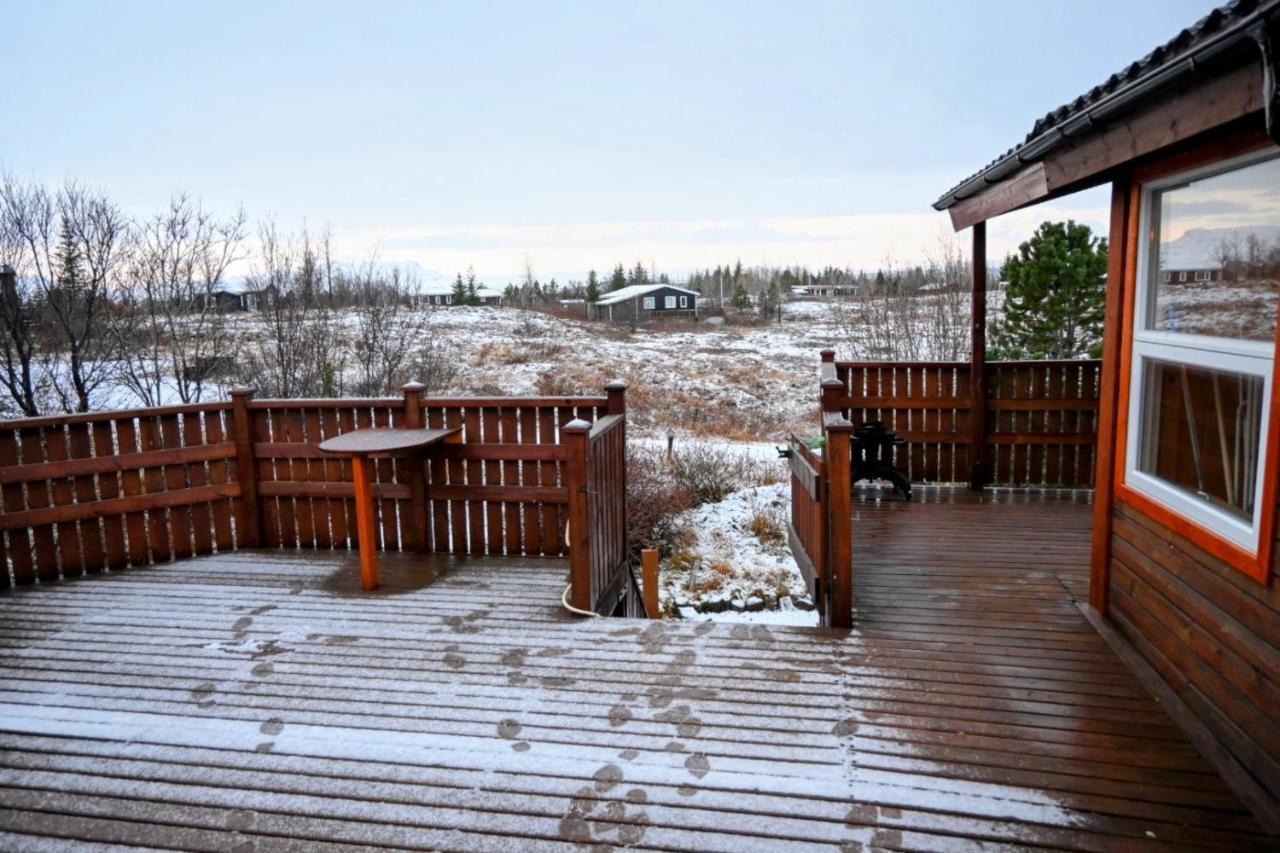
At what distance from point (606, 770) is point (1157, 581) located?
2.38 meters

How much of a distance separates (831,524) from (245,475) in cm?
405

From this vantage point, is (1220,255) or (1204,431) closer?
(1220,255)

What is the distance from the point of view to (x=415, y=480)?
16.4ft

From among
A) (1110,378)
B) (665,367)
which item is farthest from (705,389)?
(1110,378)

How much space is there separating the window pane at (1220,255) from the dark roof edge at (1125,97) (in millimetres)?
431

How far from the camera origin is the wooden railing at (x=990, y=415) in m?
6.14

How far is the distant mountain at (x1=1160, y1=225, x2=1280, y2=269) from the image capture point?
234 centimetres

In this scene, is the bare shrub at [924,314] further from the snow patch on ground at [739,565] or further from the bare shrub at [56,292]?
the bare shrub at [56,292]

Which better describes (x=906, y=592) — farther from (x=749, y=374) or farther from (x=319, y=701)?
(x=749, y=374)

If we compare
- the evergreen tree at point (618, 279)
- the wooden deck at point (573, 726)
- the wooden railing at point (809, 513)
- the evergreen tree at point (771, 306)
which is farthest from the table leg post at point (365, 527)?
the evergreen tree at point (618, 279)

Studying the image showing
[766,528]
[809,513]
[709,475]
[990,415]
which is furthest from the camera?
[709,475]

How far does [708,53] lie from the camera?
41.3ft

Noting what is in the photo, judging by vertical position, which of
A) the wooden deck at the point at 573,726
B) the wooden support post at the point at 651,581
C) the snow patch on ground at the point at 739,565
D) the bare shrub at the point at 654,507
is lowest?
the snow patch on ground at the point at 739,565

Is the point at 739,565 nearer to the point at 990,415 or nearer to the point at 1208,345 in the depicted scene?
the point at 990,415
